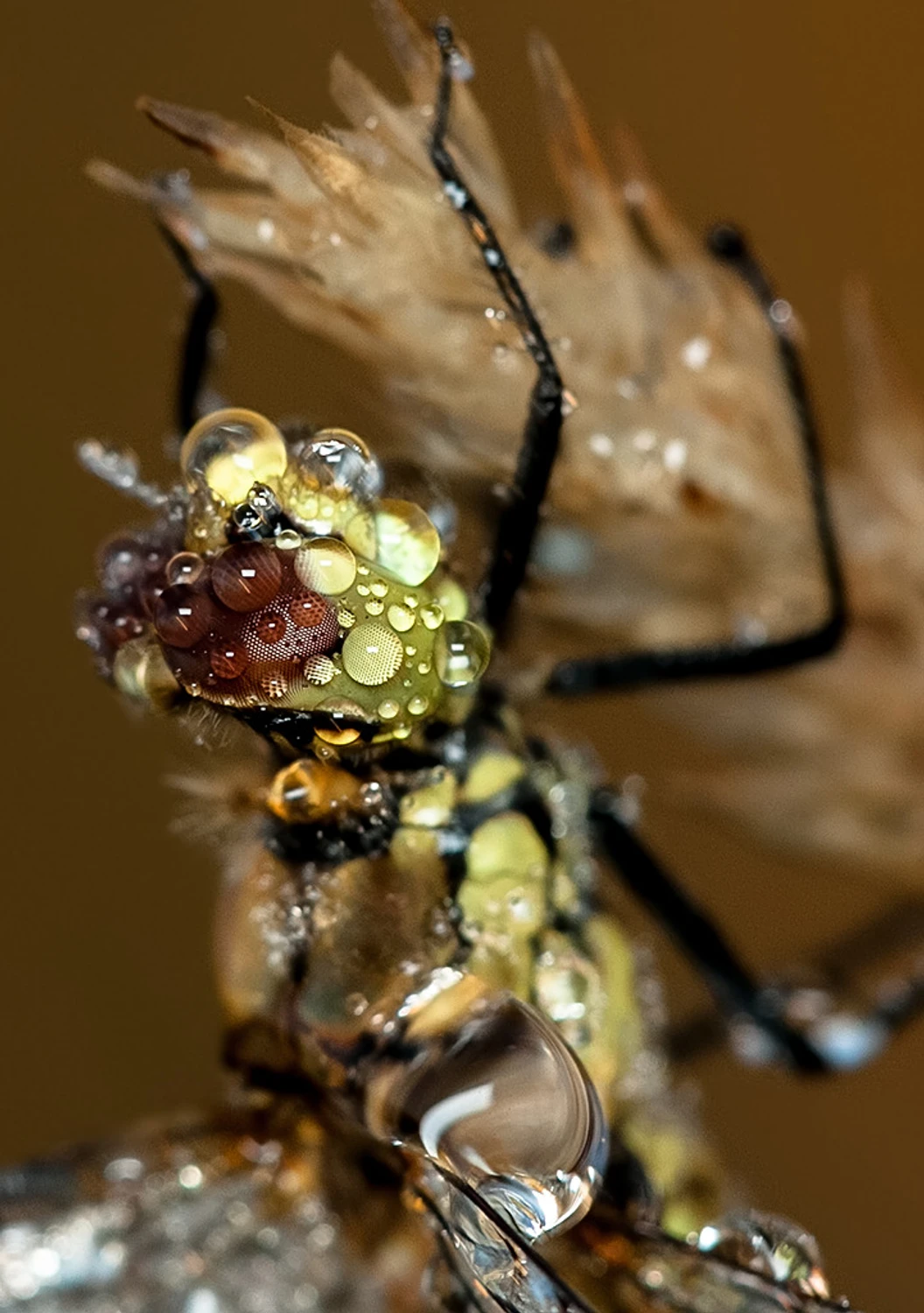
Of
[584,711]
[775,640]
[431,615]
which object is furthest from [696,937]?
[584,711]

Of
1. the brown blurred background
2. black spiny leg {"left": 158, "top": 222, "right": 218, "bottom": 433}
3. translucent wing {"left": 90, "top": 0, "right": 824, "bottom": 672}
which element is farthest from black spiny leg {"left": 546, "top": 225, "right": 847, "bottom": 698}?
the brown blurred background

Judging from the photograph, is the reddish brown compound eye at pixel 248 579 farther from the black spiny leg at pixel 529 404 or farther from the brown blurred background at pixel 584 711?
the brown blurred background at pixel 584 711

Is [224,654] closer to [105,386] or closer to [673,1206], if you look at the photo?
[673,1206]

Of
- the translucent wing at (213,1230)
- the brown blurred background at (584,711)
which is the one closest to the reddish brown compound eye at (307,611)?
the translucent wing at (213,1230)

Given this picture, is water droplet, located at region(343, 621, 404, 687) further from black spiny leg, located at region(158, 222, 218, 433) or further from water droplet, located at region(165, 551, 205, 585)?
black spiny leg, located at region(158, 222, 218, 433)

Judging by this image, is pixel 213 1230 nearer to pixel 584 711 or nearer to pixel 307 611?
pixel 307 611
